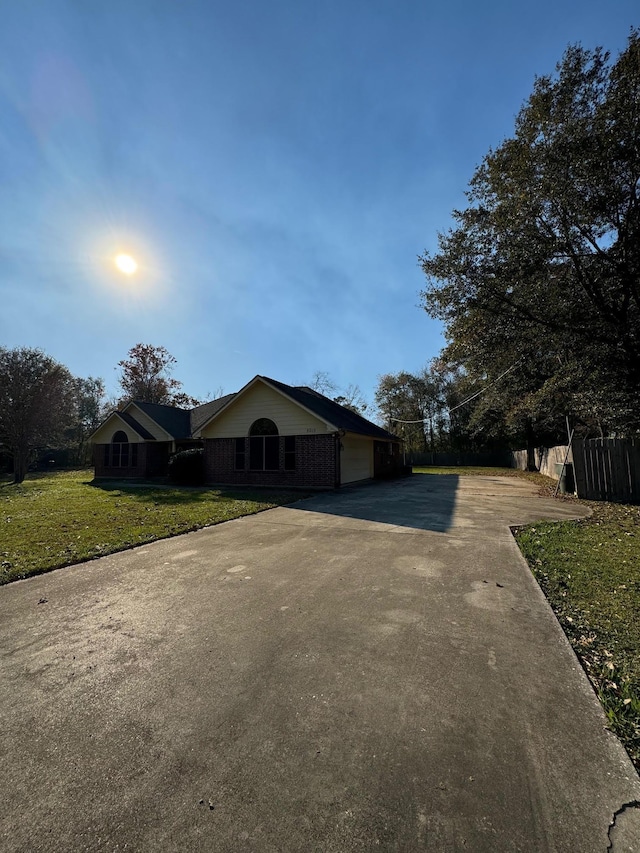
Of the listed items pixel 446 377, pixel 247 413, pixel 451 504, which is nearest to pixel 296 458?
pixel 247 413

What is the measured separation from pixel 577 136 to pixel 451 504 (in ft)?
33.8

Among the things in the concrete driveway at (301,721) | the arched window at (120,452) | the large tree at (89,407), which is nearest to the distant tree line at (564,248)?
the concrete driveway at (301,721)

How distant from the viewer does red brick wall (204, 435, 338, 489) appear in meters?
15.1

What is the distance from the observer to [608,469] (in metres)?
11.6

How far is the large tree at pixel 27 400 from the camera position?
23750 mm

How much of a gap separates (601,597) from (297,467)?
12.1 meters

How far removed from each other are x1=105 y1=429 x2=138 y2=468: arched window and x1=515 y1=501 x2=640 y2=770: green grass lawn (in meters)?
20.3

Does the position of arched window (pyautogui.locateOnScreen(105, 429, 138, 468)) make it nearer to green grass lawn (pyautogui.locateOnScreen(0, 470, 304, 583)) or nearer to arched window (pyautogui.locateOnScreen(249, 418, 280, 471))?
green grass lawn (pyautogui.locateOnScreen(0, 470, 304, 583))

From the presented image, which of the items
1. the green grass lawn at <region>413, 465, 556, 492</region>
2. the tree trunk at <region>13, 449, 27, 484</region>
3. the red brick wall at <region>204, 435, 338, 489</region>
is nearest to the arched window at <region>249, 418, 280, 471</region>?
the red brick wall at <region>204, 435, 338, 489</region>

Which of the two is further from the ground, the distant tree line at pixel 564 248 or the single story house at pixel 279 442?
the distant tree line at pixel 564 248

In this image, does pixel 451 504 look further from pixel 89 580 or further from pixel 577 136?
pixel 577 136

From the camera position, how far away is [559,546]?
626cm

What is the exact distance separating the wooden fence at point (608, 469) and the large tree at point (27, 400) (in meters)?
29.3

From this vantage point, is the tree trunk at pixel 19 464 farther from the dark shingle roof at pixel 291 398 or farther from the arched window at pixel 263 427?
the arched window at pixel 263 427
